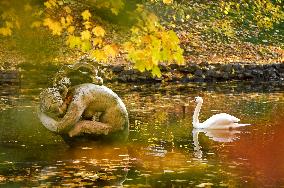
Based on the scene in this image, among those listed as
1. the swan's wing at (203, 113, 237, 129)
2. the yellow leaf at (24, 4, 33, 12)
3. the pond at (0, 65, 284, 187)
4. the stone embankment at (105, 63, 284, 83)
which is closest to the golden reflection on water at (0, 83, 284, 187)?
the pond at (0, 65, 284, 187)

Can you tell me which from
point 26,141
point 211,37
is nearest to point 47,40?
point 211,37

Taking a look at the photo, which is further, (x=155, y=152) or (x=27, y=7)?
(x=155, y=152)

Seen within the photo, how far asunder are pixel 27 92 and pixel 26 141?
11.7 meters

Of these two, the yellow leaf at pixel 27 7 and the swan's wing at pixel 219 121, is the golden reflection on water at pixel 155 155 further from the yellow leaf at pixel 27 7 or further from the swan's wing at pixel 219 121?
the yellow leaf at pixel 27 7

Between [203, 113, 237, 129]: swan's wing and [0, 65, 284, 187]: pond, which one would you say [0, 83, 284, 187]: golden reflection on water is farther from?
[203, 113, 237, 129]: swan's wing

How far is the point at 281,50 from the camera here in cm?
4328

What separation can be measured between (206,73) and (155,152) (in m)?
19.9

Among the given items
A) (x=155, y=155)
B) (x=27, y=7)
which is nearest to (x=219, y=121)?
(x=155, y=155)

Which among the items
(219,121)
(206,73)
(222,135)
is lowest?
(222,135)

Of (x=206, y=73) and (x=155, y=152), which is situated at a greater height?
(x=206, y=73)

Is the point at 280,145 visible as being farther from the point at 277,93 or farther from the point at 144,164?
the point at 277,93

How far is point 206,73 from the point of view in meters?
34.5

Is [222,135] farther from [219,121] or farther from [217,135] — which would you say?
[219,121]

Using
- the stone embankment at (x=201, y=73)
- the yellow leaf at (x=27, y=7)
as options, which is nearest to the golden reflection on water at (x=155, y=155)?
the yellow leaf at (x=27, y=7)
